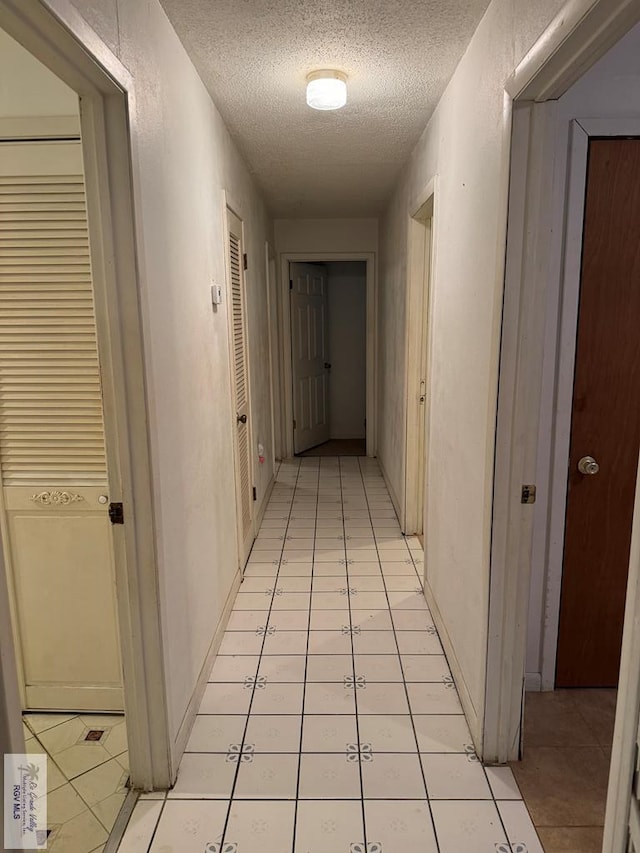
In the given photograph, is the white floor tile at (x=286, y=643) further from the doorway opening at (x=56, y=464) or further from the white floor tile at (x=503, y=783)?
the white floor tile at (x=503, y=783)

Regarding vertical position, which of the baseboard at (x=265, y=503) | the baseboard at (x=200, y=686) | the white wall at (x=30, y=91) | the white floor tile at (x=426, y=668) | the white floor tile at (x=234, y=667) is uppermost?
the white wall at (x=30, y=91)

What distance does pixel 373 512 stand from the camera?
13.6 ft

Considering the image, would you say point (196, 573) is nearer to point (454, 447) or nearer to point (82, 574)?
point (82, 574)

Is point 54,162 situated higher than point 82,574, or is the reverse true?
point 54,162

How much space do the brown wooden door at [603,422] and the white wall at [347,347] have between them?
14.5 feet

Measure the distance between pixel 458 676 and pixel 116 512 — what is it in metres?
1.43

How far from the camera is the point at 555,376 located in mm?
1990

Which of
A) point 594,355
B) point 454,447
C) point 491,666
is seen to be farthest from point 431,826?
point 594,355

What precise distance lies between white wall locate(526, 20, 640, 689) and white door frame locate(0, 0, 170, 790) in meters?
1.14

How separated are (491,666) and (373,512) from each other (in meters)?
2.37

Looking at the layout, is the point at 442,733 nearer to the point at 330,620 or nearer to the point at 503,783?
the point at 503,783

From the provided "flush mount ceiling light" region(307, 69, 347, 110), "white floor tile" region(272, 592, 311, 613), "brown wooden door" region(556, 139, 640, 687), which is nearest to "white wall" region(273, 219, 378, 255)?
"flush mount ceiling light" region(307, 69, 347, 110)

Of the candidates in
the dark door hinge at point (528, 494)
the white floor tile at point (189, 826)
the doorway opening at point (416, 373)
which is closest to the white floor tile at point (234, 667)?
the white floor tile at point (189, 826)

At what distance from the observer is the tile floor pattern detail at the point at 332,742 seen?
1584 mm
